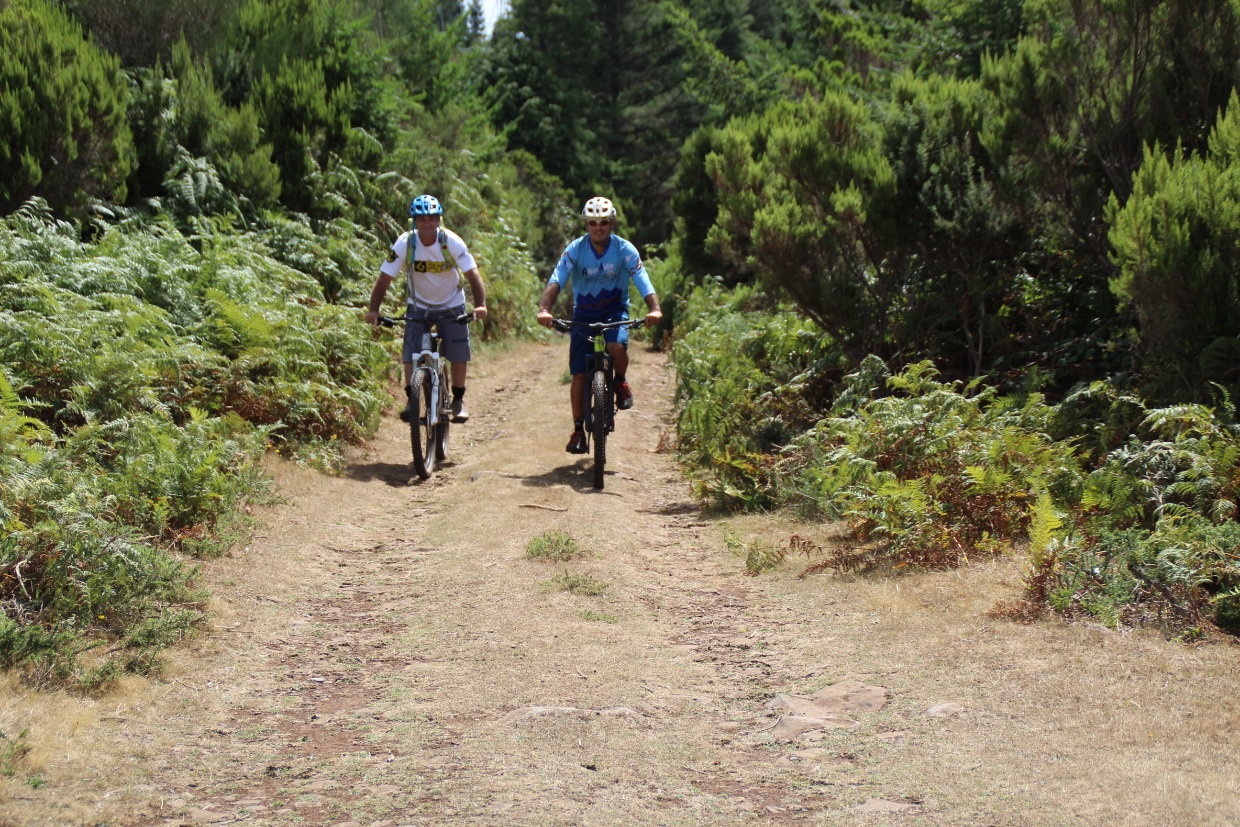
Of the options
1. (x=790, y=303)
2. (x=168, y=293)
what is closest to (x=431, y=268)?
(x=168, y=293)

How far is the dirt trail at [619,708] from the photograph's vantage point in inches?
152

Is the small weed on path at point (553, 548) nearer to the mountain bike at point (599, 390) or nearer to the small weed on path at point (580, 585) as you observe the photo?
the small weed on path at point (580, 585)

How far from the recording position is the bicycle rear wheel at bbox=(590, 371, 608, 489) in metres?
9.21

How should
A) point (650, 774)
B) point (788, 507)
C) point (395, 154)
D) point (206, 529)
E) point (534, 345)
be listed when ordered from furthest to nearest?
point (534, 345)
point (395, 154)
point (788, 507)
point (206, 529)
point (650, 774)

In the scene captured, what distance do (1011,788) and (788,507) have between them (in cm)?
450

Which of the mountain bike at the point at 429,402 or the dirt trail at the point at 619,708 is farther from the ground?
the mountain bike at the point at 429,402

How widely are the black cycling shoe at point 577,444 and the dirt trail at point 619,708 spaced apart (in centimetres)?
244

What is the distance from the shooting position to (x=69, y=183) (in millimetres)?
10805

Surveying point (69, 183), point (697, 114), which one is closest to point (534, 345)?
point (69, 183)

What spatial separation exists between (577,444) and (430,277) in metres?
1.94

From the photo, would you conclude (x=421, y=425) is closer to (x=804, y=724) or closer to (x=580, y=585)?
(x=580, y=585)

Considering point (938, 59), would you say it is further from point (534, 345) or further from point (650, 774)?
point (650, 774)

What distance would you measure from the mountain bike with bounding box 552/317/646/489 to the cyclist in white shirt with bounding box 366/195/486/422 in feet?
3.23

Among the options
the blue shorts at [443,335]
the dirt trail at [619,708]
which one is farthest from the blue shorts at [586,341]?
the dirt trail at [619,708]
